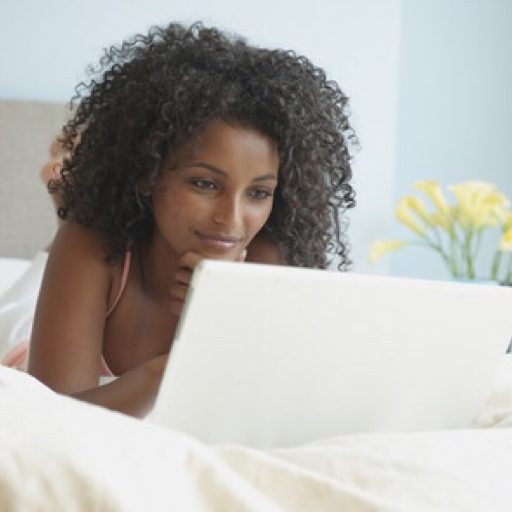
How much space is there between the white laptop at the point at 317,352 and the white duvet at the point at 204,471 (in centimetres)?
12

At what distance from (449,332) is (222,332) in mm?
230

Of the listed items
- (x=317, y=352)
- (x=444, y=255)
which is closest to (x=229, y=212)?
(x=317, y=352)

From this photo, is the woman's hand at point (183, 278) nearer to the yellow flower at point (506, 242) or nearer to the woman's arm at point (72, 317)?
the woman's arm at point (72, 317)

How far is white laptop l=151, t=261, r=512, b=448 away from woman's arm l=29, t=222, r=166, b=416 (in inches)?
16.5

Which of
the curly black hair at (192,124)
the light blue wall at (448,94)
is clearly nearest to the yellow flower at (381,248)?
the light blue wall at (448,94)

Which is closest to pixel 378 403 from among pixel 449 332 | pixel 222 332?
pixel 449 332

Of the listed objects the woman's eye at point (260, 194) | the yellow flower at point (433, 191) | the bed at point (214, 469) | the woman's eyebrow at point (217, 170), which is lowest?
the bed at point (214, 469)

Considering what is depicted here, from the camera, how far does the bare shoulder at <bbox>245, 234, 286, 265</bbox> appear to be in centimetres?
163

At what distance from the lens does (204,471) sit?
0.58m

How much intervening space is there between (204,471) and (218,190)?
0.82 metres

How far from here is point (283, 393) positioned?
89cm

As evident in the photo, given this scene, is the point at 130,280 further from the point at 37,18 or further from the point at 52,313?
the point at 37,18

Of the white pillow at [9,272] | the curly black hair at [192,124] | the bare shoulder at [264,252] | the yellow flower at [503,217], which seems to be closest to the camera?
the curly black hair at [192,124]

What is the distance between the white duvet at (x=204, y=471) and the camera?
1.80ft
